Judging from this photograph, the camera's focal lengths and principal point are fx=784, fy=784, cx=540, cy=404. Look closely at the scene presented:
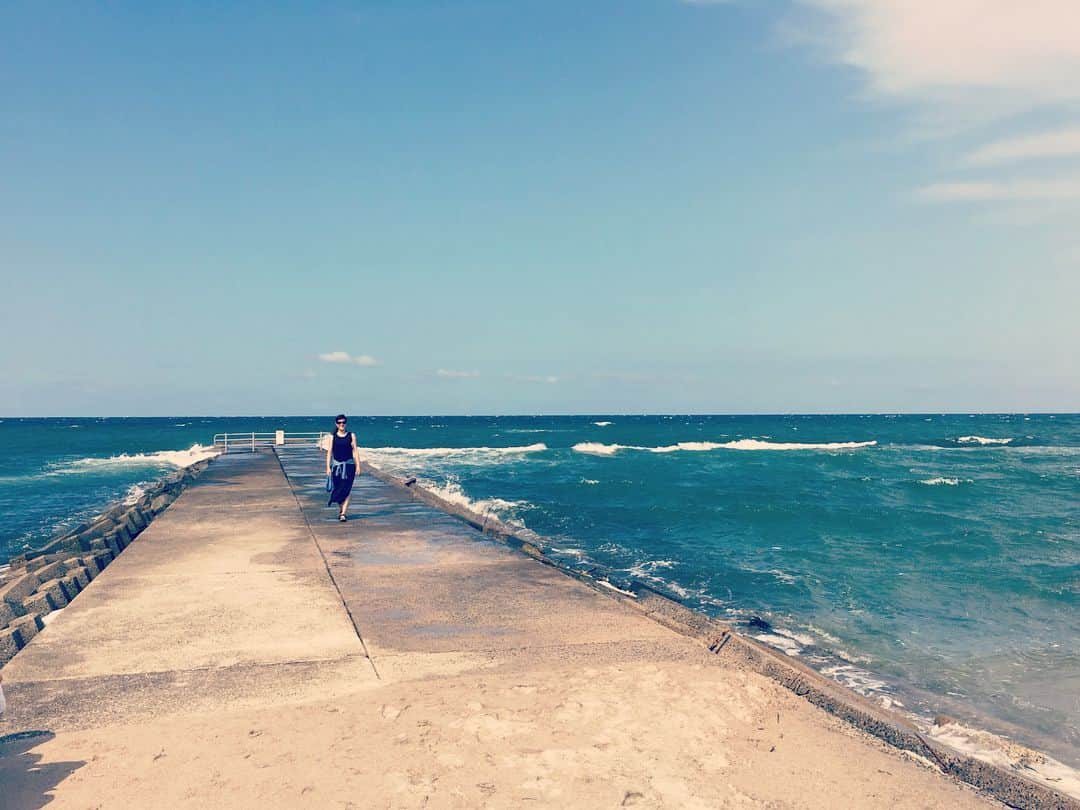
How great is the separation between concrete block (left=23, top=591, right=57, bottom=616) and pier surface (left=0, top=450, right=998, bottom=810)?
2.02 ft

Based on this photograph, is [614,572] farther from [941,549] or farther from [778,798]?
[778,798]

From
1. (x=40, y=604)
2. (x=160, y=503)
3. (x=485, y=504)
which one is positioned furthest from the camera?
(x=485, y=504)

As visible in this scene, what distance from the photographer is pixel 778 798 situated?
4.07 meters

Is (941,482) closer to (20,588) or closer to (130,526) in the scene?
(130,526)

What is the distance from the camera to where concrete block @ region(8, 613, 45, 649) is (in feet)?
21.8

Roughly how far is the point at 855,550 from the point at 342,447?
11456 millimetres

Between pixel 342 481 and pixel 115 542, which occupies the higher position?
pixel 342 481

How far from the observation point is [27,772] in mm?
4191

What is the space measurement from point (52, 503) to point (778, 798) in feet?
94.4

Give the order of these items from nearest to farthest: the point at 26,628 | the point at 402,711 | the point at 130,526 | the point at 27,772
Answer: the point at 27,772 < the point at 402,711 < the point at 26,628 < the point at 130,526

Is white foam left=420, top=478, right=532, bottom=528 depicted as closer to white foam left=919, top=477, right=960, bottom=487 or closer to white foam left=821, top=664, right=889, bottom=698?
white foam left=821, top=664, right=889, bottom=698

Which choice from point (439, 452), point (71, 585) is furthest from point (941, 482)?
point (439, 452)

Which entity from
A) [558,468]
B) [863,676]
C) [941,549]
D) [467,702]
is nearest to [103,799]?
[467,702]

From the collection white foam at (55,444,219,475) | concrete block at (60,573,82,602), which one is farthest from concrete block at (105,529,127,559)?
white foam at (55,444,219,475)
